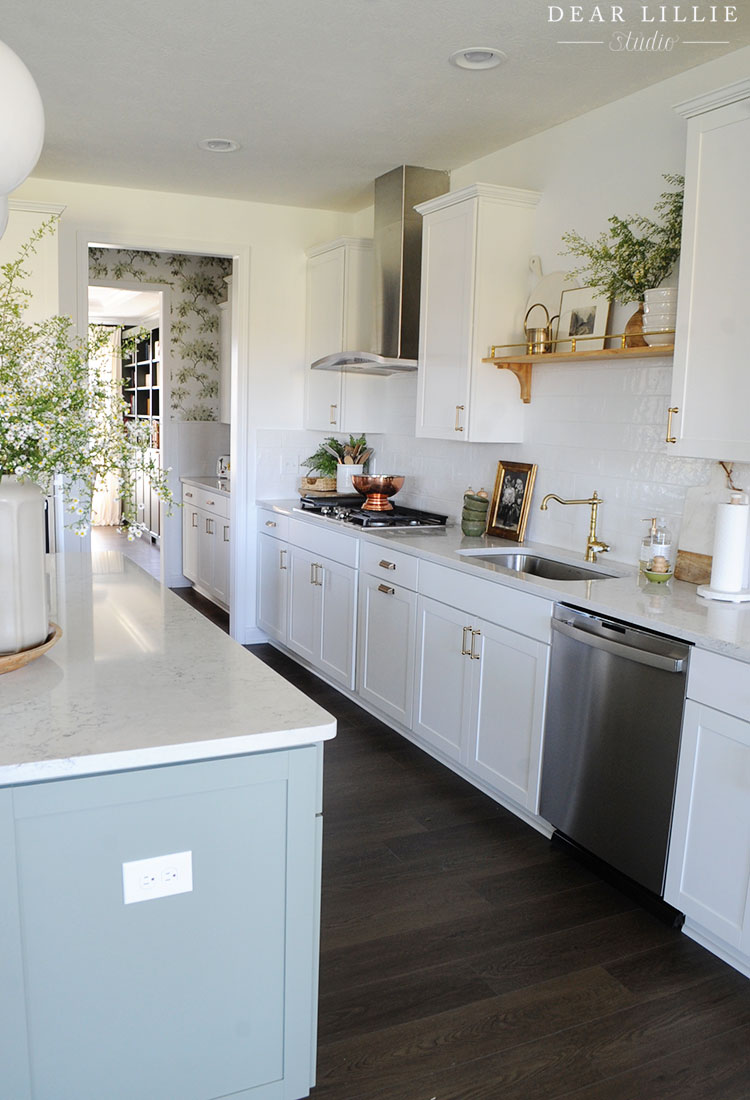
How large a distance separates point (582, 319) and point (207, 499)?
3655mm

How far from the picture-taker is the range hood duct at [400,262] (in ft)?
14.6

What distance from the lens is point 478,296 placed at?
151 inches

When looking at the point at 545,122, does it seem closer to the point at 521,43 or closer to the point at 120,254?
the point at 521,43

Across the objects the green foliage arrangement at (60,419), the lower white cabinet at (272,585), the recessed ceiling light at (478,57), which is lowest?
the lower white cabinet at (272,585)

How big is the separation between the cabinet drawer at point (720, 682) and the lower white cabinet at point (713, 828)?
24 mm

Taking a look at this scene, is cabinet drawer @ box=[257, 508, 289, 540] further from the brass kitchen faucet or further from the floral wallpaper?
the floral wallpaper

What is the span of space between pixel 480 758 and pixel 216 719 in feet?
6.47

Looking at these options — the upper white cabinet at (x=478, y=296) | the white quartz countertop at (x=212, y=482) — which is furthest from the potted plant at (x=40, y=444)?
the white quartz countertop at (x=212, y=482)

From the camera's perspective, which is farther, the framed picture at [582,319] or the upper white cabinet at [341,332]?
the upper white cabinet at [341,332]

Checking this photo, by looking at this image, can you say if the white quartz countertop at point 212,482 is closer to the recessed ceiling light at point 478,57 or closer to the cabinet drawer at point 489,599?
the cabinet drawer at point 489,599

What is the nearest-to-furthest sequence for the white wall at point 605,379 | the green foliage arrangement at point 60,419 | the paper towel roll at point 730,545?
the green foliage arrangement at point 60,419
the paper towel roll at point 730,545
the white wall at point 605,379

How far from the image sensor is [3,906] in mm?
1387

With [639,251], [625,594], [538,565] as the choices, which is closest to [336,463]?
[538,565]

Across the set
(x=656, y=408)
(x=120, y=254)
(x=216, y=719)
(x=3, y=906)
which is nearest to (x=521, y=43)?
(x=656, y=408)
